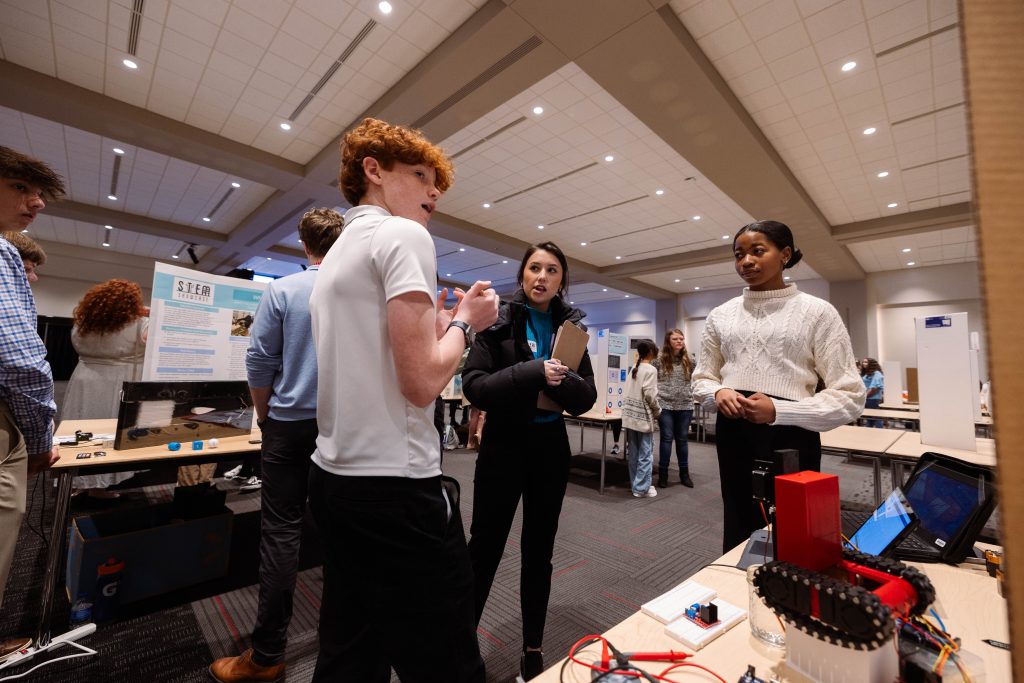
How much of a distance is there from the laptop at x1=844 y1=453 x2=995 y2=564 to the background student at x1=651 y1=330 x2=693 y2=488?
343 centimetres

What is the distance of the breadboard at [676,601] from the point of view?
83cm

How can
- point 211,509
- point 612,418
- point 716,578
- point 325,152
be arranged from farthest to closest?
point 325,152, point 612,418, point 211,509, point 716,578

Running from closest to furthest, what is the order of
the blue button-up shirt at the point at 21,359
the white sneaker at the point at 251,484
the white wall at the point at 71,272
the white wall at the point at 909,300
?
1. the blue button-up shirt at the point at 21,359
2. the white sneaker at the point at 251,484
3. the white wall at the point at 909,300
4. the white wall at the point at 71,272

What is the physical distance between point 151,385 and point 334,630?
70.6 inches

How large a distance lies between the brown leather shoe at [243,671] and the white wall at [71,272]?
42.3 ft

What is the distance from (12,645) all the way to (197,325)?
1509mm

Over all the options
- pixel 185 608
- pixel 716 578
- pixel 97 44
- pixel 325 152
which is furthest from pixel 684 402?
pixel 97 44

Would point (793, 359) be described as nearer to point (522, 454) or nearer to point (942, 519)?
point (942, 519)

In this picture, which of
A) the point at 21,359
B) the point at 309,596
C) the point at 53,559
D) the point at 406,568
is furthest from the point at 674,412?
the point at 21,359

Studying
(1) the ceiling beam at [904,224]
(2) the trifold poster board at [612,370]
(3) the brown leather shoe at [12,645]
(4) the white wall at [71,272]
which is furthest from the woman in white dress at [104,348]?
(4) the white wall at [71,272]

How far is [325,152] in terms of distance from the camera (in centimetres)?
578

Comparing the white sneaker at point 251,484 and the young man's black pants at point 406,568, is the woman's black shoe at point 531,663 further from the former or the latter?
the white sneaker at point 251,484

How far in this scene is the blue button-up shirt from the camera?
4.21ft

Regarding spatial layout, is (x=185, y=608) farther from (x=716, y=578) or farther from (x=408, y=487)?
(x=716, y=578)
